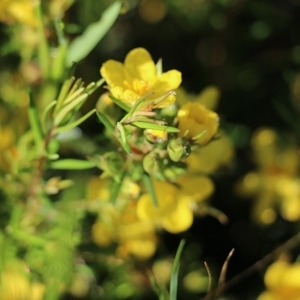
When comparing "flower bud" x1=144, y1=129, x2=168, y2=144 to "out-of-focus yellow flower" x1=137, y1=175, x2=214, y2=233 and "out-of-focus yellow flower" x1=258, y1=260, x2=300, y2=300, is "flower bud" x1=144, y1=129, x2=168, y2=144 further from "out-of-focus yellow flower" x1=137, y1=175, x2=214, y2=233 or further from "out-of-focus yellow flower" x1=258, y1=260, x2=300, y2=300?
"out-of-focus yellow flower" x1=258, y1=260, x2=300, y2=300

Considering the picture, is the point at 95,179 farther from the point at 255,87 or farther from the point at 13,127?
the point at 255,87

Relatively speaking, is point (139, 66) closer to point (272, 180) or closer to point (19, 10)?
point (19, 10)

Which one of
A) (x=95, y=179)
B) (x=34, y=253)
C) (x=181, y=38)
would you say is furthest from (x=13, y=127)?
(x=181, y=38)

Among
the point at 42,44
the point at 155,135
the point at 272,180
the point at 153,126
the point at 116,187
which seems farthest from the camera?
the point at 272,180

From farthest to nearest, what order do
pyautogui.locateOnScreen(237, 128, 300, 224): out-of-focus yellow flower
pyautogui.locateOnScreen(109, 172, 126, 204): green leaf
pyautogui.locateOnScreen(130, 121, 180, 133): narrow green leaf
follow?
pyautogui.locateOnScreen(237, 128, 300, 224): out-of-focus yellow flower → pyautogui.locateOnScreen(109, 172, 126, 204): green leaf → pyautogui.locateOnScreen(130, 121, 180, 133): narrow green leaf

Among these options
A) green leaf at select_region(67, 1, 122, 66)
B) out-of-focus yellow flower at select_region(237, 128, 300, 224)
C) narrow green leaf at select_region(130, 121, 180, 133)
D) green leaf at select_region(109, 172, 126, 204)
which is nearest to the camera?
narrow green leaf at select_region(130, 121, 180, 133)

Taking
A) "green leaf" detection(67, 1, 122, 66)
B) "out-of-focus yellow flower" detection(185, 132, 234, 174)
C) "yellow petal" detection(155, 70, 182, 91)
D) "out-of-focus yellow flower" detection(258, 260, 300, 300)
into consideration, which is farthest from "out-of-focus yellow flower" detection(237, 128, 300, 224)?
"yellow petal" detection(155, 70, 182, 91)

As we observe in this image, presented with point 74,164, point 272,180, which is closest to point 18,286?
point 74,164
